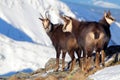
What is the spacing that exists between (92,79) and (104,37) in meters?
3.56

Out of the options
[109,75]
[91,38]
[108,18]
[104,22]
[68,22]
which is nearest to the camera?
[109,75]

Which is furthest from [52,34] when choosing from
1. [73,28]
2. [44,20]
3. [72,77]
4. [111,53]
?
[72,77]

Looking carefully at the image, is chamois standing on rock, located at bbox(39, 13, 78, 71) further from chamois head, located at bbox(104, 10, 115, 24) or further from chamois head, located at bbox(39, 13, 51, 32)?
chamois head, located at bbox(104, 10, 115, 24)

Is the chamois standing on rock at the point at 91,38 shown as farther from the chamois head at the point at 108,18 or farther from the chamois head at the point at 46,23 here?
the chamois head at the point at 46,23

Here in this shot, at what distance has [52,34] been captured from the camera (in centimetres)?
2970

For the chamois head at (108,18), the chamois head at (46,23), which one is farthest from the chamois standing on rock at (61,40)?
the chamois head at (108,18)

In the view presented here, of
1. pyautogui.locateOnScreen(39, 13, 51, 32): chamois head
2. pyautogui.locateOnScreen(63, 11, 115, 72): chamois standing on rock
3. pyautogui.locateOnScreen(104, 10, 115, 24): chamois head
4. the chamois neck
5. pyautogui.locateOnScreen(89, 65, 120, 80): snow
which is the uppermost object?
pyautogui.locateOnScreen(39, 13, 51, 32): chamois head

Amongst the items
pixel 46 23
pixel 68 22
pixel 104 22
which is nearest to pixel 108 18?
pixel 104 22

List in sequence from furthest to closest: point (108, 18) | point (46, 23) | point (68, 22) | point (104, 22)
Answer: point (46, 23), point (68, 22), point (108, 18), point (104, 22)

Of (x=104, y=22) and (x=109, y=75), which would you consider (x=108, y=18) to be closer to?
(x=104, y=22)

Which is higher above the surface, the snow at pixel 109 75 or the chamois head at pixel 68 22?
the chamois head at pixel 68 22

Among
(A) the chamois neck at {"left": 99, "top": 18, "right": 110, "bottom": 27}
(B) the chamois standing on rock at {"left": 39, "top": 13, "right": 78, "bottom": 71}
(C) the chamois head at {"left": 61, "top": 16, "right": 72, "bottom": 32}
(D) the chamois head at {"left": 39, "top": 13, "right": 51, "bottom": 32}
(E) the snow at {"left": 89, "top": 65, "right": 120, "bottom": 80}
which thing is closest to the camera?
(E) the snow at {"left": 89, "top": 65, "right": 120, "bottom": 80}

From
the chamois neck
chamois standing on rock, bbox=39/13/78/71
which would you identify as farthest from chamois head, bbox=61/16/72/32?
chamois standing on rock, bbox=39/13/78/71

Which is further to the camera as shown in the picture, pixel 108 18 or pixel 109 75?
pixel 108 18
